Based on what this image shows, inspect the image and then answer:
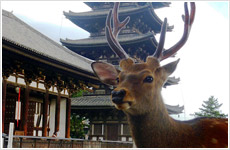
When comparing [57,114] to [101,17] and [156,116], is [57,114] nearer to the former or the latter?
[101,17]

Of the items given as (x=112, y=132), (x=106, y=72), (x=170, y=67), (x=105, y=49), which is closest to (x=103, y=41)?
(x=105, y=49)

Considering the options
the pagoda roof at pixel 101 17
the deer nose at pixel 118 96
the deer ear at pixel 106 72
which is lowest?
the deer nose at pixel 118 96

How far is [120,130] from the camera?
51.3 feet

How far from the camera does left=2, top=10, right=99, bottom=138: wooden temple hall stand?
879 cm

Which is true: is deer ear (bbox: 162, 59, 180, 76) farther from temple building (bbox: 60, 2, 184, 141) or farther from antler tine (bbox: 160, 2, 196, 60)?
temple building (bbox: 60, 2, 184, 141)

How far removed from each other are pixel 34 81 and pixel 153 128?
8.65 m

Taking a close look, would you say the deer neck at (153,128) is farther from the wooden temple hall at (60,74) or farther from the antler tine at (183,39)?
the wooden temple hall at (60,74)

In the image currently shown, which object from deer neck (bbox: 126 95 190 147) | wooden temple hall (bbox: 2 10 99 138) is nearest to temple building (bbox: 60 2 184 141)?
wooden temple hall (bbox: 2 10 99 138)

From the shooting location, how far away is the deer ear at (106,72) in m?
2.57

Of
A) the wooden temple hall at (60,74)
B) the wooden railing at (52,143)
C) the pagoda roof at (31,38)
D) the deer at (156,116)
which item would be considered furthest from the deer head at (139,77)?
the pagoda roof at (31,38)

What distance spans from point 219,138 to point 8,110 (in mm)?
9228

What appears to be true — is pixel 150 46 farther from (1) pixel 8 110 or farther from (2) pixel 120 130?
(1) pixel 8 110

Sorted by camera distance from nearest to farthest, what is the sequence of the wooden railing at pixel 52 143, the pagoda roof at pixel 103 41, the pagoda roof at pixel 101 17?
the wooden railing at pixel 52 143
the pagoda roof at pixel 103 41
the pagoda roof at pixel 101 17

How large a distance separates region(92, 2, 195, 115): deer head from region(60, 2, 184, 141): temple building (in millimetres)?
11931
